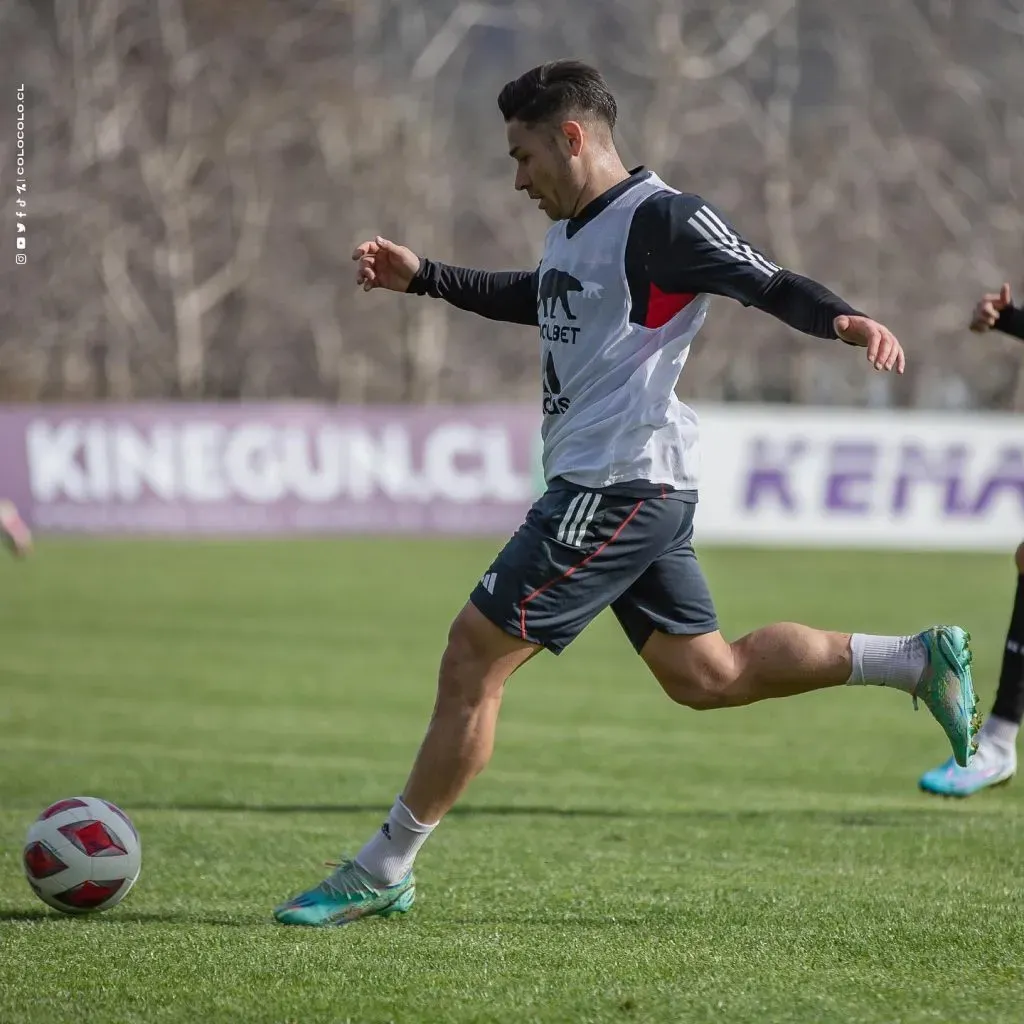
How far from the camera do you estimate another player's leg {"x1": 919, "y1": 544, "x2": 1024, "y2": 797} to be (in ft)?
21.9

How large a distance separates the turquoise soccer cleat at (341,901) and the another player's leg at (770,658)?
1.07 m

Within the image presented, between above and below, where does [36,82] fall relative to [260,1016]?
above

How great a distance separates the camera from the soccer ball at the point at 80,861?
5.11 meters

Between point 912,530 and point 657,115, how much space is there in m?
18.2

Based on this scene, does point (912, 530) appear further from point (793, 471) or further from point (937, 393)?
point (937, 393)

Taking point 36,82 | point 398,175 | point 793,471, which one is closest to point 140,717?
point 793,471

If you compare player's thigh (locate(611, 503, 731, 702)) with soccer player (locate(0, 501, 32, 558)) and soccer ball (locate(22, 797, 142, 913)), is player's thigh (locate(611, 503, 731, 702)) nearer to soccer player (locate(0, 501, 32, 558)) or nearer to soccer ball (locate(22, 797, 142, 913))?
soccer ball (locate(22, 797, 142, 913))

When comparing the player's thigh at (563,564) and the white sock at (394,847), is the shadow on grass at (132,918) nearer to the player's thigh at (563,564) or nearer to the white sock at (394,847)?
the white sock at (394,847)

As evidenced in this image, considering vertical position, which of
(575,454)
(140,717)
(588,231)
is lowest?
(140,717)

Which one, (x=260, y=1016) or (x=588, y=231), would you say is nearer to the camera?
(x=260, y=1016)

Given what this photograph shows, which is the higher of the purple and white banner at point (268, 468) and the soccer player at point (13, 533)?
the purple and white banner at point (268, 468)

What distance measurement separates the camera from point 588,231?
4.98 metres

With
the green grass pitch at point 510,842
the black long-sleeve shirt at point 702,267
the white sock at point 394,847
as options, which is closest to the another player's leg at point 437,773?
the white sock at point 394,847

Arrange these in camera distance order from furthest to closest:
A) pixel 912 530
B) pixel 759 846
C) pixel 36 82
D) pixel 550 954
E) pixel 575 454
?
pixel 36 82, pixel 912 530, pixel 759 846, pixel 575 454, pixel 550 954
